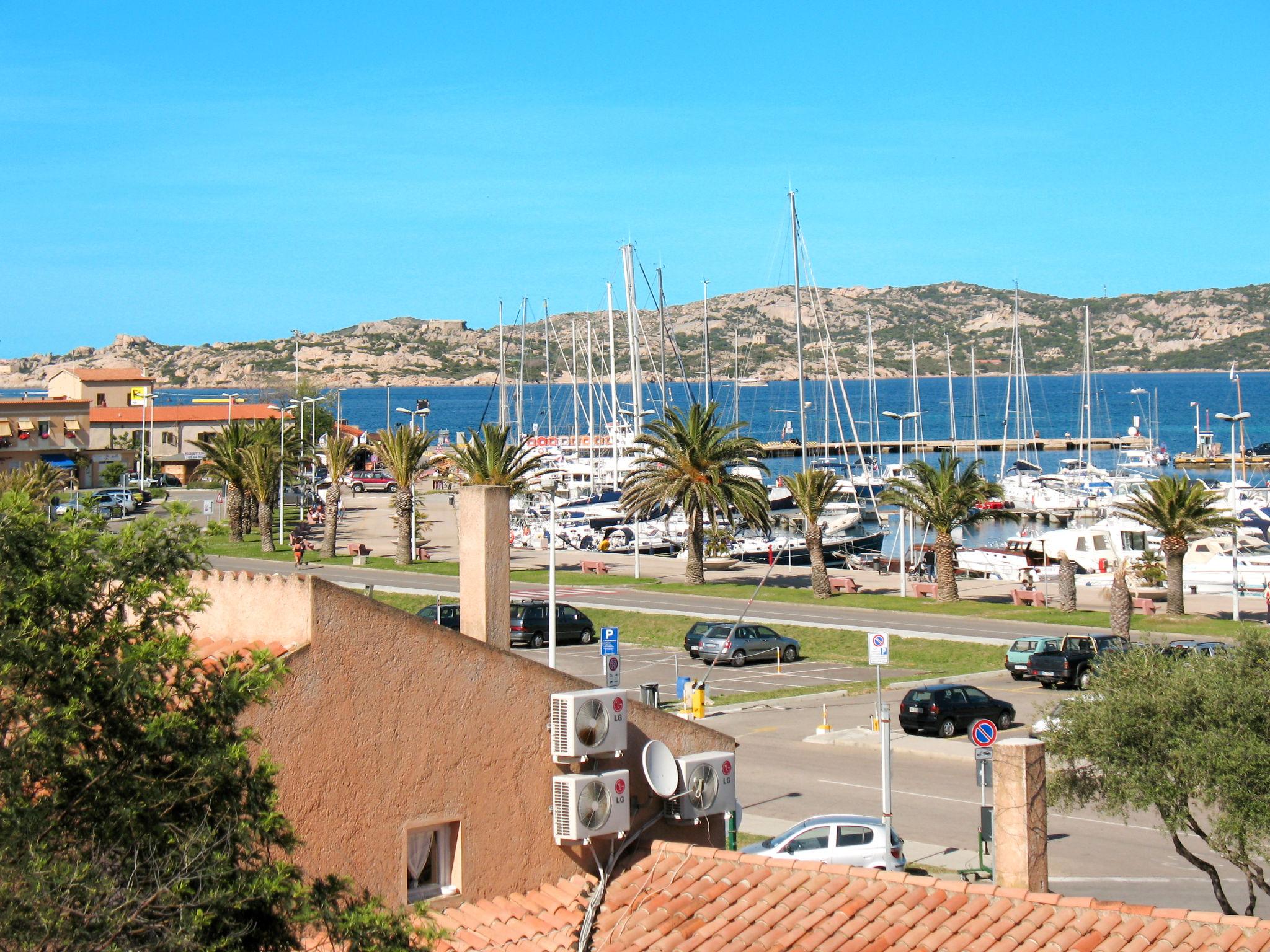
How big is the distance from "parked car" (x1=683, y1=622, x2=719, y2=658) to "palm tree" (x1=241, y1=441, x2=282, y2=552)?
21780mm

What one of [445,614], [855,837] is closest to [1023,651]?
[445,614]

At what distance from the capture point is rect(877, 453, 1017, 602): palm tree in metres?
44.6

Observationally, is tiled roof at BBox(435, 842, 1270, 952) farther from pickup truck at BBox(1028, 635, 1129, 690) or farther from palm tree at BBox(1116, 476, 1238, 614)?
palm tree at BBox(1116, 476, 1238, 614)

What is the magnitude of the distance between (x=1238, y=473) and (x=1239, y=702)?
113m

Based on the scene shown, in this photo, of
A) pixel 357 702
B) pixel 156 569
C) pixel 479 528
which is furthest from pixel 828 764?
pixel 156 569

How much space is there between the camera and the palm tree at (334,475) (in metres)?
52.8

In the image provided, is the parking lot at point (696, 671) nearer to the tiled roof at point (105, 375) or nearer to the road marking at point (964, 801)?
the road marking at point (964, 801)

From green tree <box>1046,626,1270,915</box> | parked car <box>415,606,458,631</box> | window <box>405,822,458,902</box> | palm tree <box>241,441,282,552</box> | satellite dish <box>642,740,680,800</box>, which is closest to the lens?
window <box>405,822,458,902</box>

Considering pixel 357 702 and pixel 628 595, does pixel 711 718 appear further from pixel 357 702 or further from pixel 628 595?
pixel 357 702

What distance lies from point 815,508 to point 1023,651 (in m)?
13.8

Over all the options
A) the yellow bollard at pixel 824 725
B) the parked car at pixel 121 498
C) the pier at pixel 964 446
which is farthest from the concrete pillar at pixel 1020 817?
the pier at pixel 964 446

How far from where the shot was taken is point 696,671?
1432 inches

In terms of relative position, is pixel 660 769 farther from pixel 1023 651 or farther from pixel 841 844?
pixel 1023 651

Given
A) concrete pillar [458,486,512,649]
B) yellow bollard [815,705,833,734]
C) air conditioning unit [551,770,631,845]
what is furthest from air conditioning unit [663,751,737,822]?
yellow bollard [815,705,833,734]
